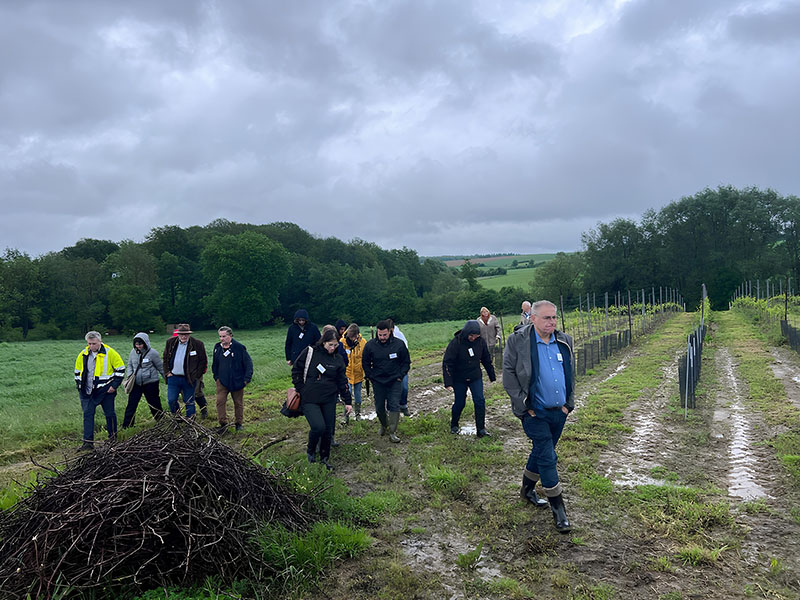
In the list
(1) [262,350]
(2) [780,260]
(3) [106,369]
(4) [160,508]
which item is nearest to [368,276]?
(1) [262,350]

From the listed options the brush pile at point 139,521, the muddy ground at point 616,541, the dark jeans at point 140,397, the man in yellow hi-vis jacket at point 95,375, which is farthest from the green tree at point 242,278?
the brush pile at point 139,521

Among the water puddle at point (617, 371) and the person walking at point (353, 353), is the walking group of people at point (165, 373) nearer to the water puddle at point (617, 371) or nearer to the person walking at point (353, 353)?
the person walking at point (353, 353)

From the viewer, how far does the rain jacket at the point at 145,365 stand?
8508 mm

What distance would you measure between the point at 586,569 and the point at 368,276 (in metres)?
59.8

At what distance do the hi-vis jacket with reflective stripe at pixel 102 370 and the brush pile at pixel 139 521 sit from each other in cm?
336

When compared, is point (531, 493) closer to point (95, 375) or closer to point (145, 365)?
point (95, 375)

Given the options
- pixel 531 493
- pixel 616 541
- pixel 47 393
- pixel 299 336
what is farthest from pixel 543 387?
pixel 47 393

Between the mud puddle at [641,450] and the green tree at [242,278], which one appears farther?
the green tree at [242,278]

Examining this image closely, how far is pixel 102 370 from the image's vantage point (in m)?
7.66

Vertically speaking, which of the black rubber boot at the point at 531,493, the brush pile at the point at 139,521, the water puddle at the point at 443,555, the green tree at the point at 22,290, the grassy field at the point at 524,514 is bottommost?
the water puddle at the point at 443,555

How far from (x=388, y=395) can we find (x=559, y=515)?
12.0ft

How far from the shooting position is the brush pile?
366 cm

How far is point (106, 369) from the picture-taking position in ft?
25.2

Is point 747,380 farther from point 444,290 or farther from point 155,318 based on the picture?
point 444,290
